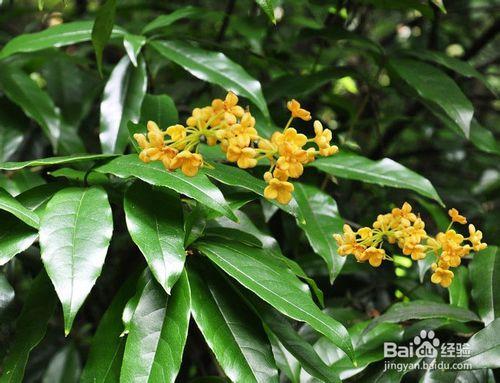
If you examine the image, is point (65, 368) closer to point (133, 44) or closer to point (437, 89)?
point (133, 44)

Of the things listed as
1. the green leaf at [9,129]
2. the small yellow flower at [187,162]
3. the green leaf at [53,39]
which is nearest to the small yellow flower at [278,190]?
the small yellow flower at [187,162]

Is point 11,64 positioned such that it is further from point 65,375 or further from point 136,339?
point 136,339

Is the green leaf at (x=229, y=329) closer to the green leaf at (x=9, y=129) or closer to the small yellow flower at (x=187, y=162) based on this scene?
the small yellow flower at (x=187, y=162)

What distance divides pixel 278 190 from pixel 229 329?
22cm

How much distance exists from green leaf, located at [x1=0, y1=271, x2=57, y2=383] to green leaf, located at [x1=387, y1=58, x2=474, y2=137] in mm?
831

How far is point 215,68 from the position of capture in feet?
4.12

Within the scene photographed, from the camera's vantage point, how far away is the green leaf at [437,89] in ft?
4.12

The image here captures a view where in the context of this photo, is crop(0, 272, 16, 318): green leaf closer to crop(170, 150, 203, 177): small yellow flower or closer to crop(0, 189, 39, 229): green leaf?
crop(0, 189, 39, 229): green leaf

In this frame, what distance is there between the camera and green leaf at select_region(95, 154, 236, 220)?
856mm

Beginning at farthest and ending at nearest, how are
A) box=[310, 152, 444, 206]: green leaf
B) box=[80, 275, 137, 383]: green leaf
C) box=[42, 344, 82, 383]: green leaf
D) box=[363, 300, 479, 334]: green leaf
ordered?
box=[42, 344, 82, 383]: green leaf
box=[310, 152, 444, 206]: green leaf
box=[363, 300, 479, 334]: green leaf
box=[80, 275, 137, 383]: green leaf

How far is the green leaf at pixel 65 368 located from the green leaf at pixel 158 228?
781mm

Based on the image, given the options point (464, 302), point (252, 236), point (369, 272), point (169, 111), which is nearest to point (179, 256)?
point (252, 236)

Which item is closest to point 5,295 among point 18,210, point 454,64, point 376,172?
point 18,210

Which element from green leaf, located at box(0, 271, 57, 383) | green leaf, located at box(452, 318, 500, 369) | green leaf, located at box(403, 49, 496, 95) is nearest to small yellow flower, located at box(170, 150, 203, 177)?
green leaf, located at box(0, 271, 57, 383)
